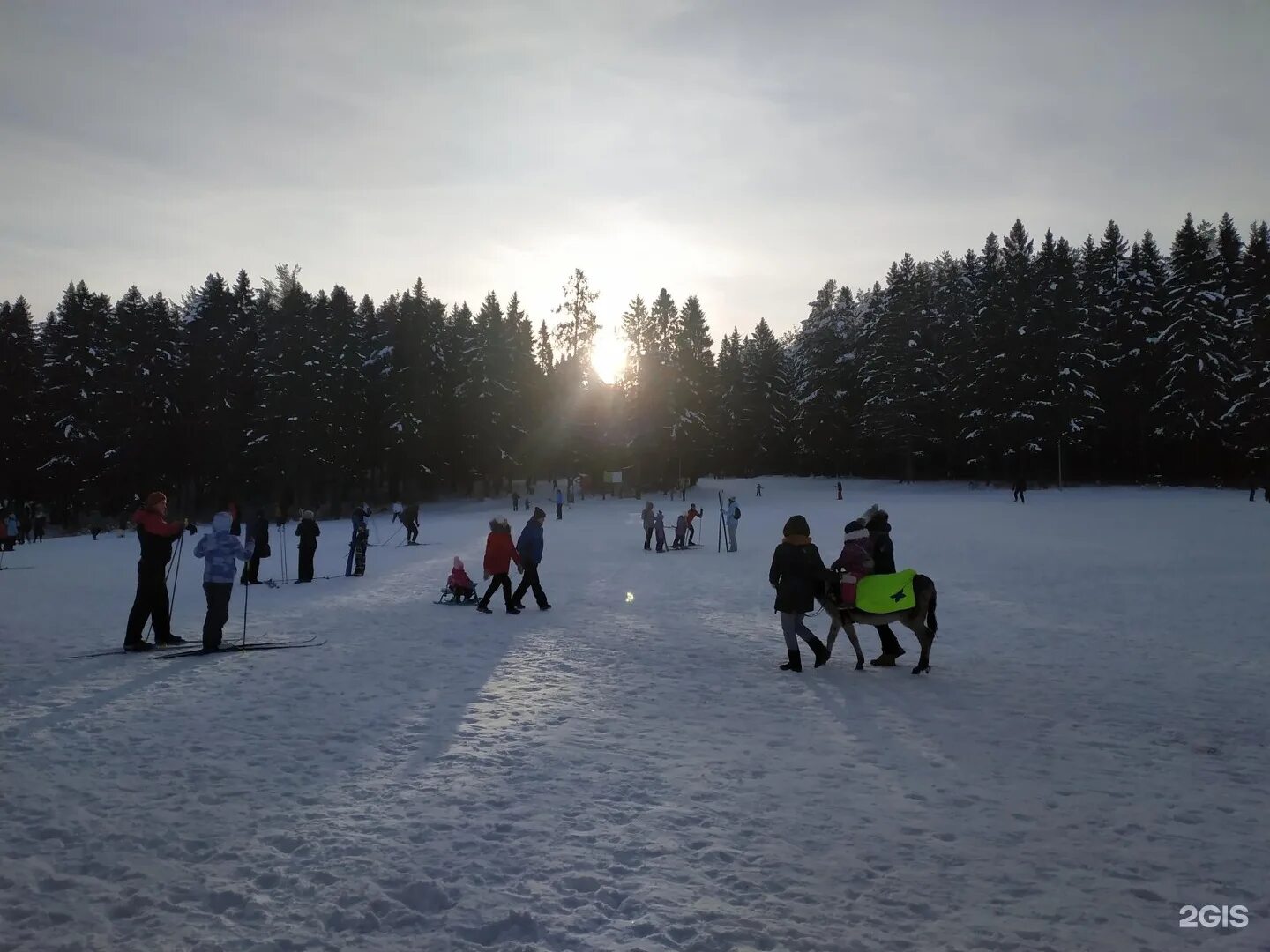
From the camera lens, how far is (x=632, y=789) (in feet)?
18.8

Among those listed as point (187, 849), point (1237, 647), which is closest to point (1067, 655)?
point (1237, 647)

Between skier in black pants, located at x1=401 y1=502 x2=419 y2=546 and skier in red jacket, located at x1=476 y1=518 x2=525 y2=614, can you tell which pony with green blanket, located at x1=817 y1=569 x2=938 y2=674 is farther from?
skier in black pants, located at x1=401 y1=502 x2=419 y2=546

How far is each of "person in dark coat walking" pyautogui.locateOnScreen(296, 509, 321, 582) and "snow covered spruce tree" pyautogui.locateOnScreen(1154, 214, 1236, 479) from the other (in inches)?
2117

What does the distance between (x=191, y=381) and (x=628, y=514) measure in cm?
3139

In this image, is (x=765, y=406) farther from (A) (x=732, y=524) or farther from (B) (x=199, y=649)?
(B) (x=199, y=649)

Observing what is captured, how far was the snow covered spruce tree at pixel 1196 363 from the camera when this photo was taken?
2072 inches

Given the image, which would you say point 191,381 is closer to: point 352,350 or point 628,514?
point 352,350

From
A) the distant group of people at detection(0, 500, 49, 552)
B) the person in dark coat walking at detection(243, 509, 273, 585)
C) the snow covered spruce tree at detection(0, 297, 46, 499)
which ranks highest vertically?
the snow covered spruce tree at detection(0, 297, 46, 499)

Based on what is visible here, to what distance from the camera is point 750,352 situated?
3516 inches

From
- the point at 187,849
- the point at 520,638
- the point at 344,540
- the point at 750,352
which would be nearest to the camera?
the point at 187,849

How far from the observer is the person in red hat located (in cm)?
1055

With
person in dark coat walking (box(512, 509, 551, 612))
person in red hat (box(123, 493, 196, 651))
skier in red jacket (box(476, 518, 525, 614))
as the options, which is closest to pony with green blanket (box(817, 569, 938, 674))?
person in dark coat walking (box(512, 509, 551, 612))

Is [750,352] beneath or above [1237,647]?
above
